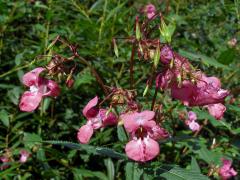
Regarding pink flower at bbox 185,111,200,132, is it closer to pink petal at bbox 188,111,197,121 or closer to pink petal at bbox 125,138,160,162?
pink petal at bbox 188,111,197,121

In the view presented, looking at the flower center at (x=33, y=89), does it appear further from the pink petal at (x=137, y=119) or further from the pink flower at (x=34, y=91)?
the pink petal at (x=137, y=119)

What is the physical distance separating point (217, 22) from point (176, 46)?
888 millimetres

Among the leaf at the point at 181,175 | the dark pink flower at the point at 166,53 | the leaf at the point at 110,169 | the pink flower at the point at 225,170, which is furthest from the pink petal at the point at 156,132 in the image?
the pink flower at the point at 225,170

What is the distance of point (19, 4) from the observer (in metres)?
3.59

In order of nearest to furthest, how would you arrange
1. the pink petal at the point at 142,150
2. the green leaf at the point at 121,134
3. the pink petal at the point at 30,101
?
the pink petal at the point at 142,150 → the pink petal at the point at 30,101 → the green leaf at the point at 121,134

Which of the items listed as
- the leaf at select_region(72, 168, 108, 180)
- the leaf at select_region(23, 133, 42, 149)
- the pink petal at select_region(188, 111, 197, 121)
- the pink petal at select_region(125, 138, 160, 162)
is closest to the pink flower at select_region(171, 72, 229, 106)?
the pink petal at select_region(125, 138, 160, 162)

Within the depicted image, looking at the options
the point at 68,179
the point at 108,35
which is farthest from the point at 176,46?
the point at 68,179

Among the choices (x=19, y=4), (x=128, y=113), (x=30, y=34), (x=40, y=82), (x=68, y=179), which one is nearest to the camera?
(x=128, y=113)

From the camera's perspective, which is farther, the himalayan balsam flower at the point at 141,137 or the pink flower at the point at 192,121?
the pink flower at the point at 192,121

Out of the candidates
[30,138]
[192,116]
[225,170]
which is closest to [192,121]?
[192,116]

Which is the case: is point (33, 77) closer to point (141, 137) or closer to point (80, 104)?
point (141, 137)

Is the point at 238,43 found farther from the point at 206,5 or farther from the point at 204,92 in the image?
the point at 204,92

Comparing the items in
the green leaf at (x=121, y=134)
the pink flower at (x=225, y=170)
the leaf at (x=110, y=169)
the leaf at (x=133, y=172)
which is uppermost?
the green leaf at (x=121, y=134)

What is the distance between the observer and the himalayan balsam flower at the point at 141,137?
1666 mm
